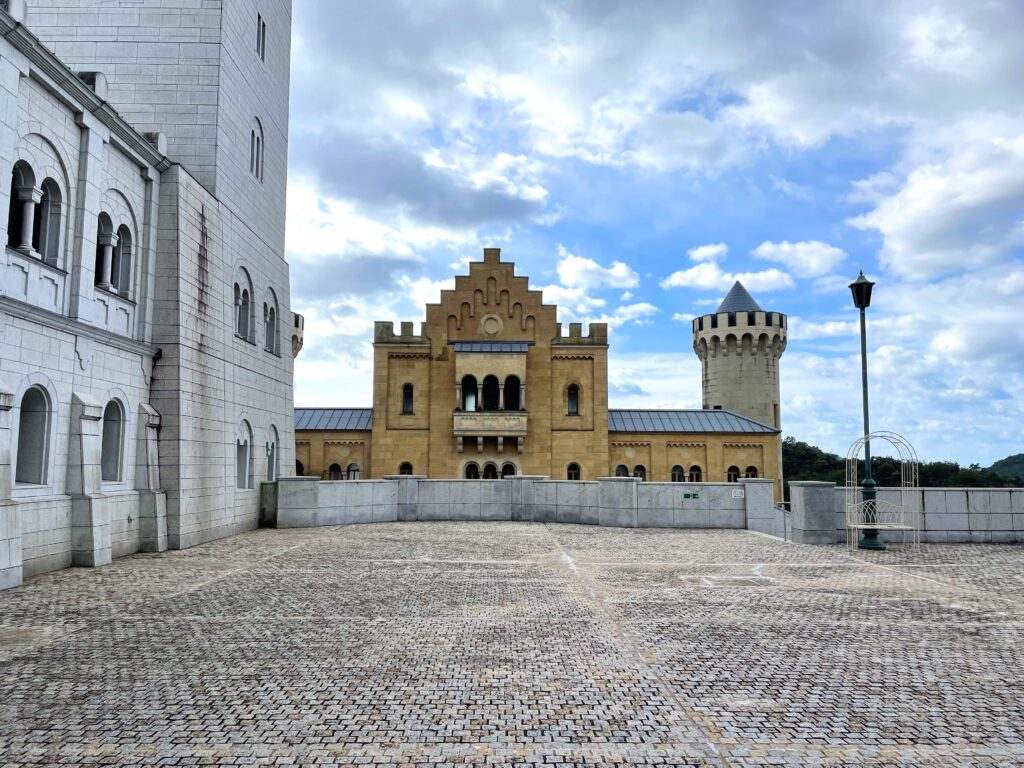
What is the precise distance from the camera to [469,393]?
133 ft

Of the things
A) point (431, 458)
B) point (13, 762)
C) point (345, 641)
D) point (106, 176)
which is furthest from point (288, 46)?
point (13, 762)

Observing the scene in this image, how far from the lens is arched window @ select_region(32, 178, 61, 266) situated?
46.3ft

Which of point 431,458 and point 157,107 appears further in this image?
point 431,458

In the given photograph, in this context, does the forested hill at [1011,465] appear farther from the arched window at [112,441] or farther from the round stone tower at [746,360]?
the arched window at [112,441]

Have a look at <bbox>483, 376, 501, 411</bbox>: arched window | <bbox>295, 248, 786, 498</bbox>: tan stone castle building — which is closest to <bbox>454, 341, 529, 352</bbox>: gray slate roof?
<bbox>295, 248, 786, 498</bbox>: tan stone castle building

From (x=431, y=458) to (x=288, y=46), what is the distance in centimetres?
2233

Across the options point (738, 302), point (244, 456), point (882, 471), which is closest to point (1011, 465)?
point (882, 471)

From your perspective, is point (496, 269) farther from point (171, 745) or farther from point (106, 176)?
point (171, 745)

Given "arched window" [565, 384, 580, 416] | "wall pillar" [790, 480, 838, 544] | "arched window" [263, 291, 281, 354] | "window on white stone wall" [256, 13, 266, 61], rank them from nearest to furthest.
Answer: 1. "wall pillar" [790, 480, 838, 544]
2. "window on white stone wall" [256, 13, 266, 61]
3. "arched window" [263, 291, 281, 354]
4. "arched window" [565, 384, 580, 416]

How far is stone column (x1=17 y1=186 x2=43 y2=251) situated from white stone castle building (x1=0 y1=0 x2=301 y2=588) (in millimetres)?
66

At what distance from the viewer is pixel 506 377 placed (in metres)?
39.7

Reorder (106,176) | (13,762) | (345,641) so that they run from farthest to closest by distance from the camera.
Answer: (106,176), (345,641), (13,762)

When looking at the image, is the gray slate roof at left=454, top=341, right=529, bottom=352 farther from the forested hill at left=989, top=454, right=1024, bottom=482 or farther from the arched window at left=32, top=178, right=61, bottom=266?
the forested hill at left=989, top=454, right=1024, bottom=482

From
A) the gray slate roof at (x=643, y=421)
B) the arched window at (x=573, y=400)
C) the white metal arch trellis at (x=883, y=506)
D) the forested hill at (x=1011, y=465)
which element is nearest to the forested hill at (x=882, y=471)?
the forested hill at (x=1011, y=465)
